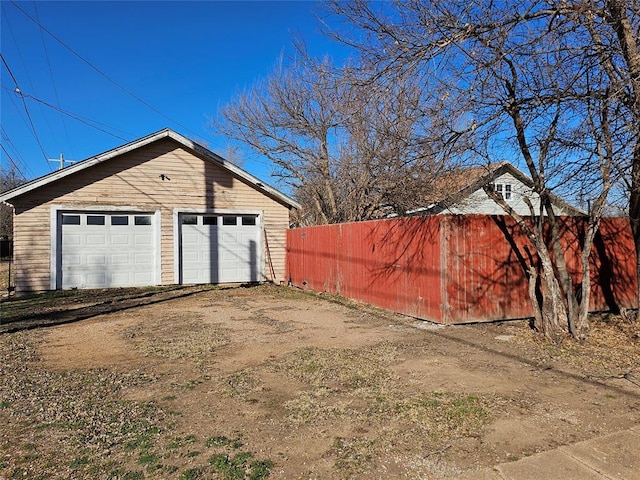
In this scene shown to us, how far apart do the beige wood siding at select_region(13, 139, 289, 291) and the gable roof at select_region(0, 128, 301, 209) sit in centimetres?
21

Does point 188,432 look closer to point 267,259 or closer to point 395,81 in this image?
point 395,81

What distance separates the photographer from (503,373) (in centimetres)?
509

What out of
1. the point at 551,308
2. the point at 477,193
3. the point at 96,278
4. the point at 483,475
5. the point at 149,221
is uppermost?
the point at 477,193

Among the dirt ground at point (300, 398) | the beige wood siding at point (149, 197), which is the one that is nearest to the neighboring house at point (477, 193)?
the dirt ground at point (300, 398)

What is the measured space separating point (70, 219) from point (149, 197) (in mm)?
2279

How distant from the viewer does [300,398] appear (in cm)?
432

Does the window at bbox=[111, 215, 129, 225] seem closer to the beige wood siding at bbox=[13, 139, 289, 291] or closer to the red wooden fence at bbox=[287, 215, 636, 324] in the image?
the beige wood siding at bbox=[13, 139, 289, 291]

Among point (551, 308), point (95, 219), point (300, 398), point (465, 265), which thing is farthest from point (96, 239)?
point (551, 308)

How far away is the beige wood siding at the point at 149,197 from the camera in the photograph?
13.0 m

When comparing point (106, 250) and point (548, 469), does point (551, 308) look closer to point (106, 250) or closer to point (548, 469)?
point (548, 469)

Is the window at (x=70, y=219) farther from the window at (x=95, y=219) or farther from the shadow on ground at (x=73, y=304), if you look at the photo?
the shadow on ground at (x=73, y=304)

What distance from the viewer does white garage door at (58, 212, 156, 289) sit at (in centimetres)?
1342

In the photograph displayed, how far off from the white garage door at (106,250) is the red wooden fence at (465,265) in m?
7.01

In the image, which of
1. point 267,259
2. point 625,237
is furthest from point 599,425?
point 267,259
